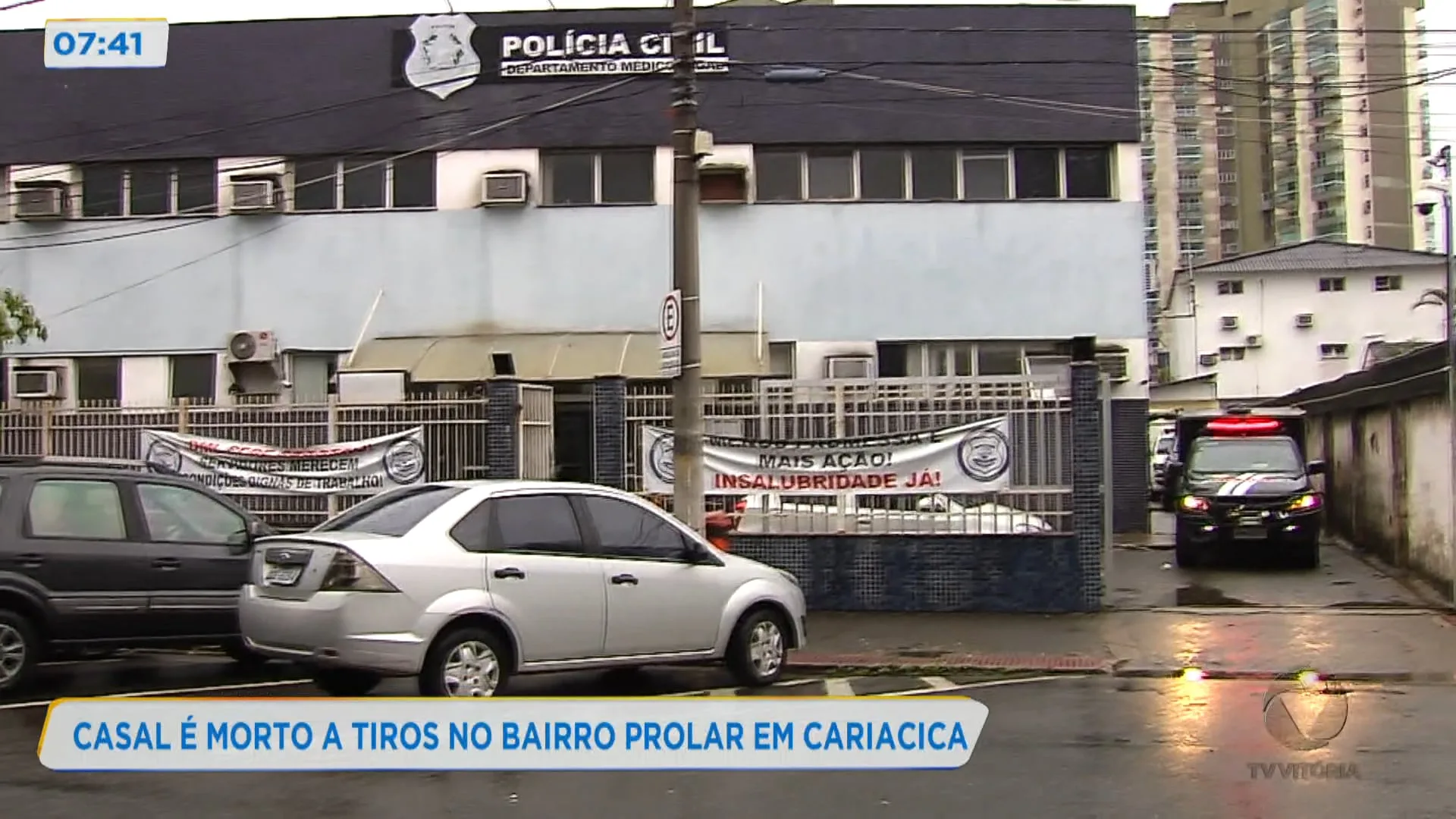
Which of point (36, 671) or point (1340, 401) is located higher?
point (1340, 401)

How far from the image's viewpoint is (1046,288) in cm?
2109

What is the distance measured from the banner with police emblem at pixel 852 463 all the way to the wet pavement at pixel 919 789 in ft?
19.1

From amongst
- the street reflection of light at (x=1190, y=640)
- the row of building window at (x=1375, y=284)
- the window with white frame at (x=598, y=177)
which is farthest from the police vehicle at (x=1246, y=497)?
the row of building window at (x=1375, y=284)

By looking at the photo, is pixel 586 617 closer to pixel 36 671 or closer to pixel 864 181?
pixel 36 671

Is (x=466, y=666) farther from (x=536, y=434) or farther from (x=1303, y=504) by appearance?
(x=1303, y=504)

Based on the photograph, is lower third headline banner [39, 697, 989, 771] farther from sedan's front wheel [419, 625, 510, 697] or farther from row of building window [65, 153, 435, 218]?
row of building window [65, 153, 435, 218]

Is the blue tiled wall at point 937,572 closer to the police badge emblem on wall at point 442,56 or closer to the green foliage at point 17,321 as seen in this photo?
the police badge emblem on wall at point 442,56

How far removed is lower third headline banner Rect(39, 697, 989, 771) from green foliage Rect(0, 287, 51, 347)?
506 inches

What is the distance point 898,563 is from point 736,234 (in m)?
8.64

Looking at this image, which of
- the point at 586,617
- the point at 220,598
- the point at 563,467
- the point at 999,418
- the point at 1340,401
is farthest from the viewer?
the point at 1340,401

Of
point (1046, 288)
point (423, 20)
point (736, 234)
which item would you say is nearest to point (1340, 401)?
point (1046, 288)

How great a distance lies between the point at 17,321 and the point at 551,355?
Answer: 25.4ft

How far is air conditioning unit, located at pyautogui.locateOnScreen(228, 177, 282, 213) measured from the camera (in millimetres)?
21312

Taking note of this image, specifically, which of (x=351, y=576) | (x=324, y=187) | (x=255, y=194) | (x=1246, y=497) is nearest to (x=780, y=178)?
(x=324, y=187)
